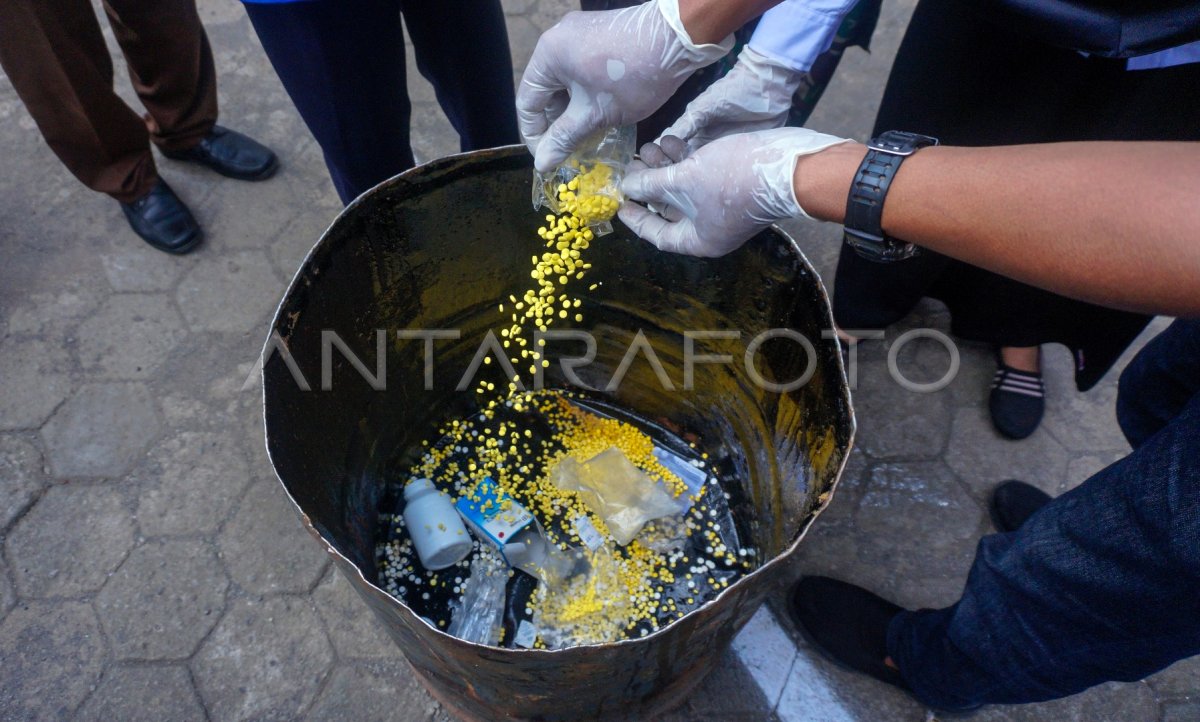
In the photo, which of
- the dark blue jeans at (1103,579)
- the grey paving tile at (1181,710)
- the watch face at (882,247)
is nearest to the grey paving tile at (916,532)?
the dark blue jeans at (1103,579)

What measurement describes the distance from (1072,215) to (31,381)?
2.37 meters

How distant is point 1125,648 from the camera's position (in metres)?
1.07

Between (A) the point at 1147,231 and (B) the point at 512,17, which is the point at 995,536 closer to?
(A) the point at 1147,231

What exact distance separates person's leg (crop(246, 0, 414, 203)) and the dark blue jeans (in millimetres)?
1479

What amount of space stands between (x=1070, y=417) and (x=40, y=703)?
2585mm

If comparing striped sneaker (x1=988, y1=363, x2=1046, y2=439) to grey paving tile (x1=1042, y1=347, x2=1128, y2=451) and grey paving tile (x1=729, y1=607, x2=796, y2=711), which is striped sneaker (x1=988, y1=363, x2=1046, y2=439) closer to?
grey paving tile (x1=1042, y1=347, x2=1128, y2=451)

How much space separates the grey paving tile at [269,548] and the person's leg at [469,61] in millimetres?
1041

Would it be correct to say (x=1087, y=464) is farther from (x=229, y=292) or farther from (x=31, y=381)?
(x=31, y=381)

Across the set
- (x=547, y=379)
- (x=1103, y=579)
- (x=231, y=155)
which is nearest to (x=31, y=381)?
(x=231, y=155)

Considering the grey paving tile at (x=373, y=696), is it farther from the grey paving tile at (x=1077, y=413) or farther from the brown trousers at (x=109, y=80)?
the grey paving tile at (x=1077, y=413)

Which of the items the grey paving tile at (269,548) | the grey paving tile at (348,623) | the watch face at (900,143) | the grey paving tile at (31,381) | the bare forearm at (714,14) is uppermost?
the bare forearm at (714,14)

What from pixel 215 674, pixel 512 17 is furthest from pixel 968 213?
pixel 512 17

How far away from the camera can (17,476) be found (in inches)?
73.2

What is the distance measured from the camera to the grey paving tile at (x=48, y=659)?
1.58 meters
